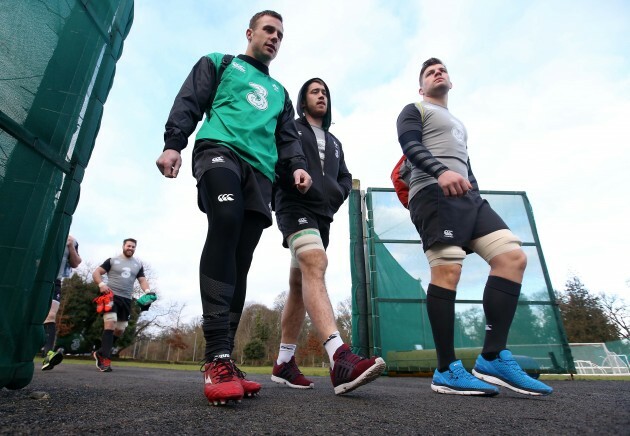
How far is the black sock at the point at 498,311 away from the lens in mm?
2434

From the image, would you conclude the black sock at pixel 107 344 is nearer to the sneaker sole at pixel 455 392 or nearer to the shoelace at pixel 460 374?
the sneaker sole at pixel 455 392

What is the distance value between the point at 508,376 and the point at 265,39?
8.38 ft

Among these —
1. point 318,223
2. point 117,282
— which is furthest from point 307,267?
point 117,282

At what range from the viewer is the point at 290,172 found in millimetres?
2555

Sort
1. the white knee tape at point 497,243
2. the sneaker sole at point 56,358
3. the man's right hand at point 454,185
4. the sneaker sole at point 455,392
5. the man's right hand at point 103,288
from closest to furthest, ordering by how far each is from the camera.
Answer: the sneaker sole at point 455,392, the man's right hand at point 454,185, the white knee tape at point 497,243, the sneaker sole at point 56,358, the man's right hand at point 103,288

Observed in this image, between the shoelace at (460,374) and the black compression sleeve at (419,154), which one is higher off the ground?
the black compression sleeve at (419,154)

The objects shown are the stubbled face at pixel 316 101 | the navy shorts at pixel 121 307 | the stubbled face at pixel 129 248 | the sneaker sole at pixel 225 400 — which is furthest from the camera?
the stubbled face at pixel 129 248

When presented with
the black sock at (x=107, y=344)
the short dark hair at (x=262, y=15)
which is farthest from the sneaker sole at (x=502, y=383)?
the black sock at (x=107, y=344)

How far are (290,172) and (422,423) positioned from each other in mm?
1676

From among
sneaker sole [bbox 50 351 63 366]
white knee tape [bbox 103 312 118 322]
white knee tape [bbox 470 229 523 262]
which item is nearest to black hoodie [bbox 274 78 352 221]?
white knee tape [bbox 470 229 523 262]

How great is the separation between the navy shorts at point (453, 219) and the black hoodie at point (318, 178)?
2.12 feet

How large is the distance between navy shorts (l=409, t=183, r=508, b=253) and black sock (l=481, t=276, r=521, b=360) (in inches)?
13.4

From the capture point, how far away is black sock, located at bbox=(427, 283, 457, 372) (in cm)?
248

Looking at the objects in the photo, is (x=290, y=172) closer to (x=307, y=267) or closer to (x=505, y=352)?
(x=307, y=267)
